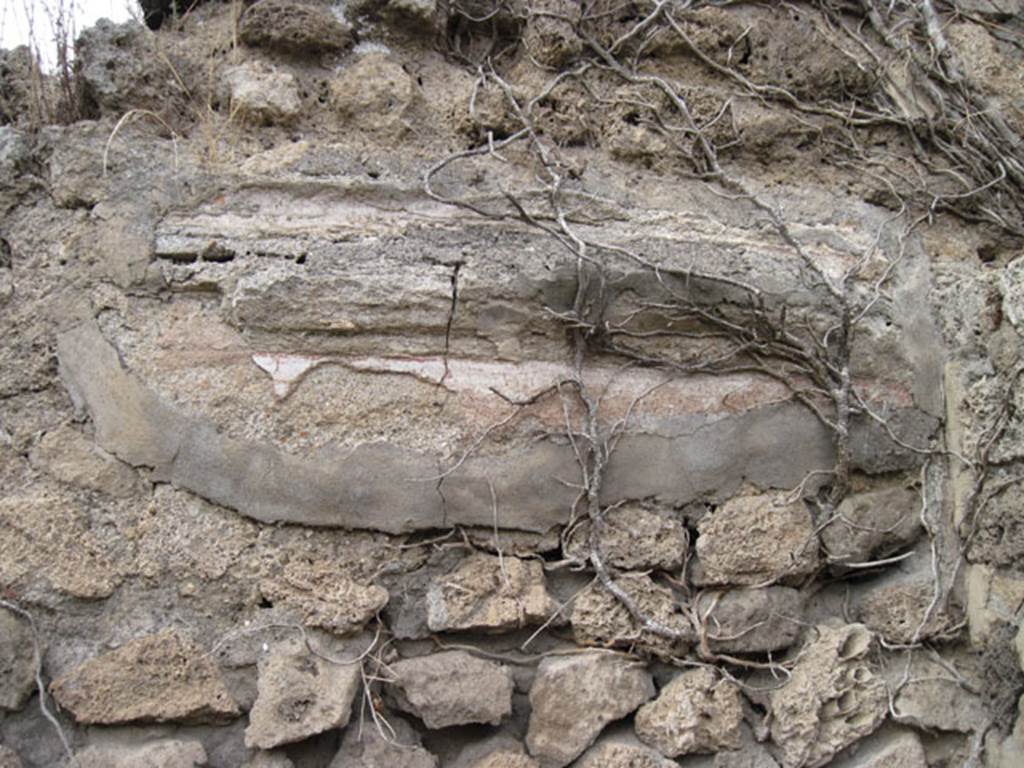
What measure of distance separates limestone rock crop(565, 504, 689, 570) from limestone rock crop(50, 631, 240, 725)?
2.33ft

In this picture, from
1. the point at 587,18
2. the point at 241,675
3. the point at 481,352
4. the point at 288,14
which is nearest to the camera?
the point at 241,675

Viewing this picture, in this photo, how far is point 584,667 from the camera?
6.35 ft

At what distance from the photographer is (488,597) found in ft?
6.35

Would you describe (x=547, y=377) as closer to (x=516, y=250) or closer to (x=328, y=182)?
(x=516, y=250)

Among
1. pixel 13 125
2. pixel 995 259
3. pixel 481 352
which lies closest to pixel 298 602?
pixel 481 352

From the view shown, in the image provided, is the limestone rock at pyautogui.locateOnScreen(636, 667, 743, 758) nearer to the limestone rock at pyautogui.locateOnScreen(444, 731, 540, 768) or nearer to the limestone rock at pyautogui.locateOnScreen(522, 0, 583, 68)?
the limestone rock at pyautogui.locateOnScreen(444, 731, 540, 768)

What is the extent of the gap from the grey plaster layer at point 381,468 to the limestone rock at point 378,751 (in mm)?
373

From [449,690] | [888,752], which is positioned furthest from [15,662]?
[888,752]

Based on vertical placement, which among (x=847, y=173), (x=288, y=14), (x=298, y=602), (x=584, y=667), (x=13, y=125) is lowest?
(x=584, y=667)

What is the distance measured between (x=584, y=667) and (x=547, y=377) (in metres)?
0.57

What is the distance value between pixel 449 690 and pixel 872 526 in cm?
94

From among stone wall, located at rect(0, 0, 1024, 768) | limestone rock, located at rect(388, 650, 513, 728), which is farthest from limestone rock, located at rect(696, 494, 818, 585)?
limestone rock, located at rect(388, 650, 513, 728)

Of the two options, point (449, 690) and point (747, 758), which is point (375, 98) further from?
point (747, 758)

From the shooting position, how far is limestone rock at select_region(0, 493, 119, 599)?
1811 mm
